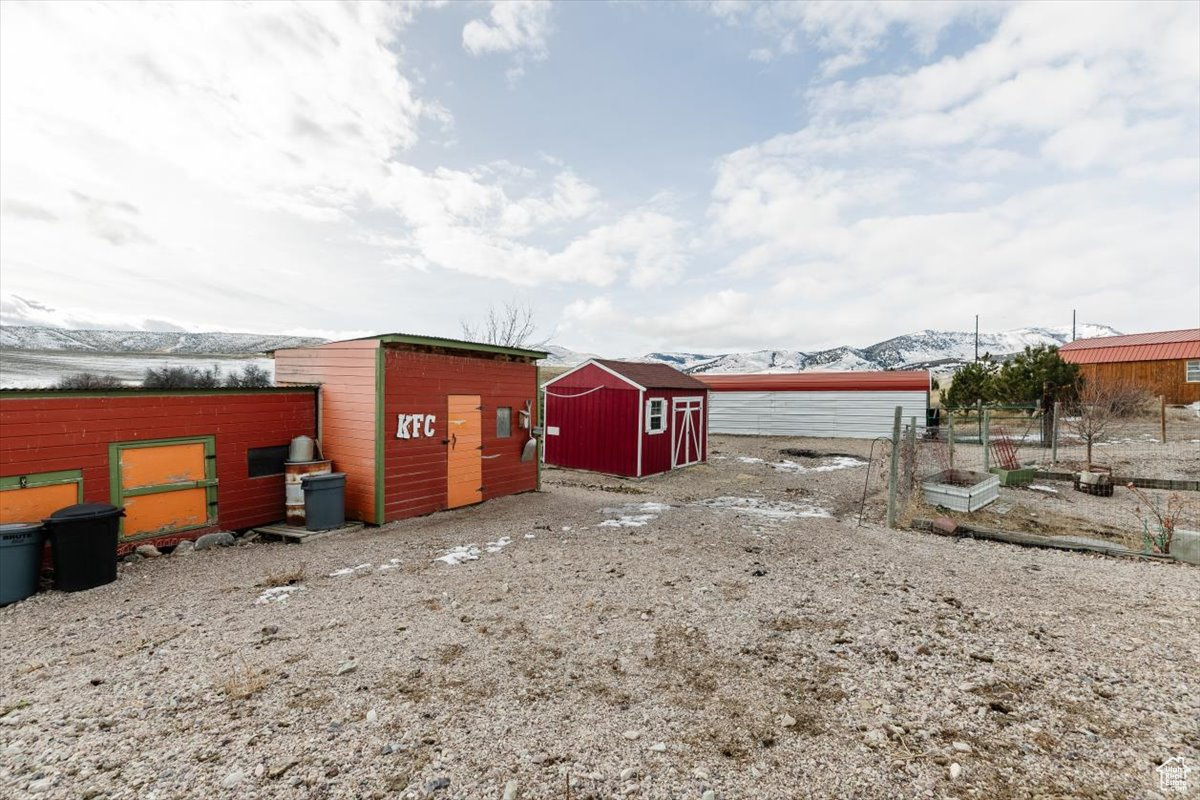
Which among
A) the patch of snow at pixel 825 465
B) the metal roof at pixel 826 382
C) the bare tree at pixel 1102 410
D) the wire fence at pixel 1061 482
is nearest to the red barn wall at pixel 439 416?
the wire fence at pixel 1061 482

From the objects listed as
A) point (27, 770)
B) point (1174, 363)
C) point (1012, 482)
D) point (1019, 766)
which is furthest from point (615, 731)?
point (1174, 363)

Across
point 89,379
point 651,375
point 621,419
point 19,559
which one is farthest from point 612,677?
point 651,375

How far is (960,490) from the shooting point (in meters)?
9.36

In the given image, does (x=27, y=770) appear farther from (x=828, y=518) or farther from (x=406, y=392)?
(x=828, y=518)

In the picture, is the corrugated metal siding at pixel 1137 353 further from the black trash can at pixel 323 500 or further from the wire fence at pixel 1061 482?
the black trash can at pixel 323 500

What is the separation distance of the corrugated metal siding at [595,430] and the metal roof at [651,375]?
0.57 meters

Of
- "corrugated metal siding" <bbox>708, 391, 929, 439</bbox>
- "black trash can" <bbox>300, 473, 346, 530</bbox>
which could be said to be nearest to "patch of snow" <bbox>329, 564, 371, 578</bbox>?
"black trash can" <bbox>300, 473, 346, 530</bbox>

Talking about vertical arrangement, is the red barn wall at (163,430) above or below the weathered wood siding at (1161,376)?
below

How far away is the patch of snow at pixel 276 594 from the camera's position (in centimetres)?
536

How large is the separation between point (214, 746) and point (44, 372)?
984 centimetres

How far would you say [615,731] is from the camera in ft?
10.3

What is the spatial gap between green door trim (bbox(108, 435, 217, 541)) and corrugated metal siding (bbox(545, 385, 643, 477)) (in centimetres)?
947

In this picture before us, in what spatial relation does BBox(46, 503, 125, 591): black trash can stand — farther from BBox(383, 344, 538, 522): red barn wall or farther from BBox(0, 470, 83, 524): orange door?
BBox(383, 344, 538, 522): red barn wall

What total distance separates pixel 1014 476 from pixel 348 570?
13757 millimetres
